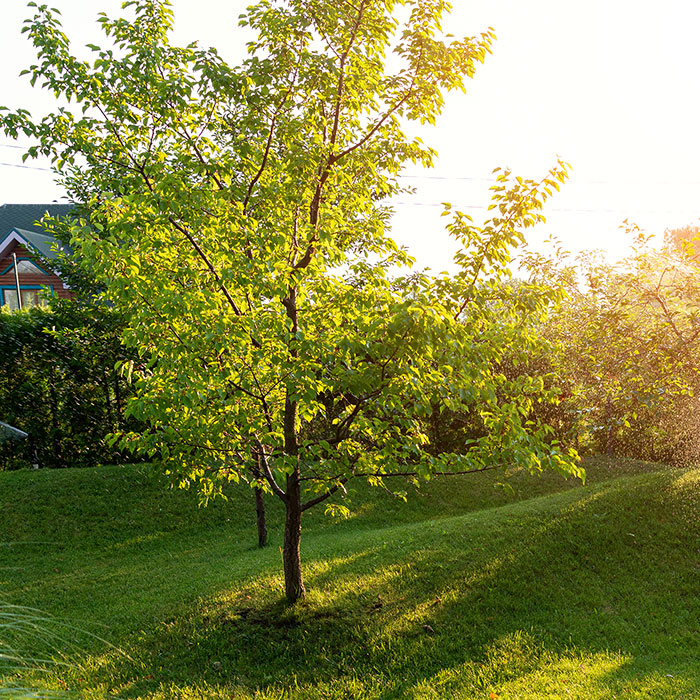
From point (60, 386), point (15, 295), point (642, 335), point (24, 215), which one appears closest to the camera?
point (642, 335)

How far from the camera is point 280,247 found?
5.73 meters

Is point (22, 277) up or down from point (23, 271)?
down

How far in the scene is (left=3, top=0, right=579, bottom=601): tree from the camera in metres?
5.58

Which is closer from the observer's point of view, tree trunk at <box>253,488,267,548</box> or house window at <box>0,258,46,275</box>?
tree trunk at <box>253,488,267,548</box>

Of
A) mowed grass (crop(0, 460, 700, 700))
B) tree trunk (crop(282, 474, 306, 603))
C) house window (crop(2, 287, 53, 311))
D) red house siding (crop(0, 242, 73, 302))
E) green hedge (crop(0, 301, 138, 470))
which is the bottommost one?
mowed grass (crop(0, 460, 700, 700))

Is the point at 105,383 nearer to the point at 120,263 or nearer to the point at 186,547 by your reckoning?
the point at 186,547

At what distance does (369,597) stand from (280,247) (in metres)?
4.54

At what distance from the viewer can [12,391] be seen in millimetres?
14055

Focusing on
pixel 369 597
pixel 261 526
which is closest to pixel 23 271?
pixel 261 526

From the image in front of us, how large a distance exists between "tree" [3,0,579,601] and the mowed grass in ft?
6.06

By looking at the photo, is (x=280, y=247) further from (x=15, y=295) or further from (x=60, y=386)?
(x=15, y=295)

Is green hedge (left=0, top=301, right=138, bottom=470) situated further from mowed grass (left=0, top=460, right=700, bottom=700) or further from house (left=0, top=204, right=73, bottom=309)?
house (left=0, top=204, right=73, bottom=309)

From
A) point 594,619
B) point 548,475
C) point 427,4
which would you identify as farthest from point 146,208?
point 548,475

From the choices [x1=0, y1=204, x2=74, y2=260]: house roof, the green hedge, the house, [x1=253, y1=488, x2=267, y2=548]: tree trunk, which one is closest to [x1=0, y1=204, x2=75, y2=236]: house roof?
[x1=0, y1=204, x2=74, y2=260]: house roof
